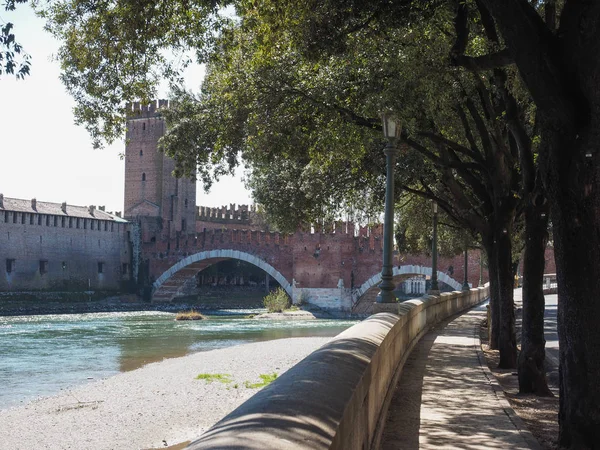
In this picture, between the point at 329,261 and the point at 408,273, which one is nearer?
the point at 408,273

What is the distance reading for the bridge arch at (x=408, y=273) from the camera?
4909 centimetres

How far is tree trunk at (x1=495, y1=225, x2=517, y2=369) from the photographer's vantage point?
12.4 meters

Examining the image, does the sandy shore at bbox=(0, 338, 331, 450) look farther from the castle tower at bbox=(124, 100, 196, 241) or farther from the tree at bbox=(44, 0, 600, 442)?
the castle tower at bbox=(124, 100, 196, 241)

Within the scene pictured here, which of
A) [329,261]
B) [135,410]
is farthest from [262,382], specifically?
[329,261]

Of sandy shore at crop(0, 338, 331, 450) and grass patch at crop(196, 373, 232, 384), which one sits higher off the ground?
grass patch at crop(196, 373, 232, 384)

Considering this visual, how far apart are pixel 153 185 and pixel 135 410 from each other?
5443 cm

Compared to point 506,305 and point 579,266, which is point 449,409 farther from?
point 506,305

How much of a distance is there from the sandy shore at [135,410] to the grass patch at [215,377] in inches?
6.0

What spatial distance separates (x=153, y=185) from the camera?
67.4m

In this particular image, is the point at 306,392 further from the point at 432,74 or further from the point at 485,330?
the point at 485,330

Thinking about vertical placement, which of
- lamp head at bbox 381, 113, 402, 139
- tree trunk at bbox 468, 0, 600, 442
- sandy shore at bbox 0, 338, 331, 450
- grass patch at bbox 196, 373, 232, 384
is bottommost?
sandy shore at bbox 0, 338, 331, 450

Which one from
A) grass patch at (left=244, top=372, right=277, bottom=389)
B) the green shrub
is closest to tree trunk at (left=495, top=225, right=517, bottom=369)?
grass patch at (left=244, top=372, right=277, bottom=389)

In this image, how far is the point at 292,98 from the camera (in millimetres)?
12945

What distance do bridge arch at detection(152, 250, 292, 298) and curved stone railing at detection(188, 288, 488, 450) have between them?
48625 mm
